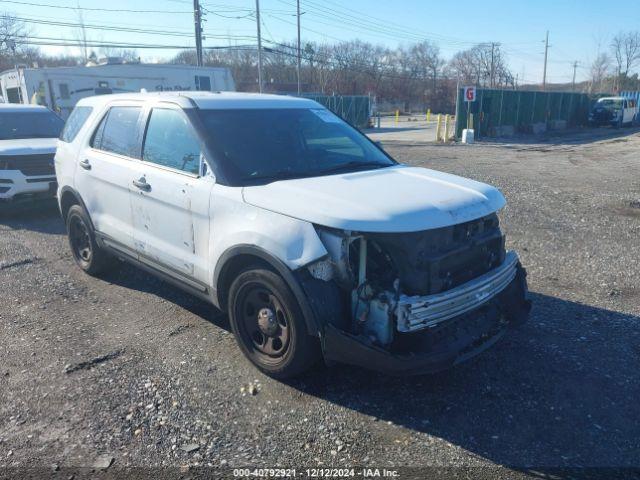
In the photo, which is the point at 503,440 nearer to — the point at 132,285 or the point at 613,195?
the point at 132,285

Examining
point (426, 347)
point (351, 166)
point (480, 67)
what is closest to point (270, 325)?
point (426, 347)

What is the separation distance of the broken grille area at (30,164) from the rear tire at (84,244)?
10.4 ft

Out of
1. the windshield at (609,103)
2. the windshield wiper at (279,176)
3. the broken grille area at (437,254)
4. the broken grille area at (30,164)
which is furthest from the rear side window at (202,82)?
the windshield at (609,103)

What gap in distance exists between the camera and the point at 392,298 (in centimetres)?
311

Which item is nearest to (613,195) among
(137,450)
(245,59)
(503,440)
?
(503,440)

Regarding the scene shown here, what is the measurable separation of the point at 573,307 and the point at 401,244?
257 centimetres

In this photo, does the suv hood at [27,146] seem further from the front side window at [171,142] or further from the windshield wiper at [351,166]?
the windshield wiper at [351,166]

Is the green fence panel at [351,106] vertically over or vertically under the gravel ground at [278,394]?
over

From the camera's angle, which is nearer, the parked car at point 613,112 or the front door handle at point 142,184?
the front door handle at point 142,184

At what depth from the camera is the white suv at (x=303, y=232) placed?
3158 mm

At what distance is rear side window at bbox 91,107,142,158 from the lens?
4684 millimetres

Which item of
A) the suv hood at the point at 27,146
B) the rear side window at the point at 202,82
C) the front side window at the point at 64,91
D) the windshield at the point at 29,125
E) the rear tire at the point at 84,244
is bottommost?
the rear tire at the point at 84,244

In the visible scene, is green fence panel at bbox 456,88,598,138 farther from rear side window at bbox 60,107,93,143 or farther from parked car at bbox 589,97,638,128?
rear side window at bbox 60,107,93,143

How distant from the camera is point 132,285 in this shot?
5570mm
